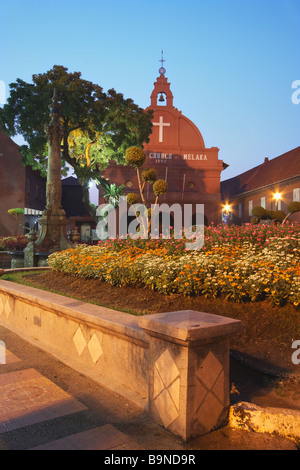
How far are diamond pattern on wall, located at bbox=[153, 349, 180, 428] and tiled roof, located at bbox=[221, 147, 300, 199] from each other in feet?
102

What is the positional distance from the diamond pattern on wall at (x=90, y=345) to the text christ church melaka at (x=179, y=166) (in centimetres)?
2919

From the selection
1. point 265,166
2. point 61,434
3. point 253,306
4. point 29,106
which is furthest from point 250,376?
point 265,166

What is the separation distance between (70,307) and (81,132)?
885 inches

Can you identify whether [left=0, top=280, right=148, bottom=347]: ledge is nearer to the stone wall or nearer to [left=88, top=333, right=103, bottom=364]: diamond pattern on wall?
the stone wall

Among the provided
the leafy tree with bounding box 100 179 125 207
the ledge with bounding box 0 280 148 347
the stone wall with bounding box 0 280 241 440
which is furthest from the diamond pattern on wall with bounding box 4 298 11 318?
the leafy tree with bounding box 100 179 125 207

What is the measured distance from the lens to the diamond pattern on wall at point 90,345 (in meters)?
4.01

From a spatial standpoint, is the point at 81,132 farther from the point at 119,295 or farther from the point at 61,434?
the point at 61,434

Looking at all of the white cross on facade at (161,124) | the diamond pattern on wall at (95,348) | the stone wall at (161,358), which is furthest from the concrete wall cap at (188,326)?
the white cross on facade at (161,124)

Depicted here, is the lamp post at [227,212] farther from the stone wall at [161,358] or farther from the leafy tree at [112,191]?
the stone wall at [161,358]

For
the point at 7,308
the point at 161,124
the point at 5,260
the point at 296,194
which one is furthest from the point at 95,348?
the point at 161,124

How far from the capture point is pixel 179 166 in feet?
112

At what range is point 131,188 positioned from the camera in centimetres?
3347

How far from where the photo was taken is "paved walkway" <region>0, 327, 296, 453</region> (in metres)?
2.58

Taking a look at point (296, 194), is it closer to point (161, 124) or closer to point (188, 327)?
point (161, 124)
